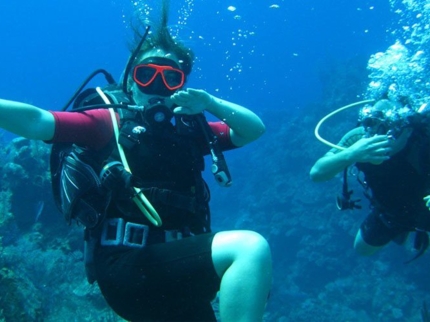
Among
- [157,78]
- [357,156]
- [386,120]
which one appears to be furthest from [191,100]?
[386,120]

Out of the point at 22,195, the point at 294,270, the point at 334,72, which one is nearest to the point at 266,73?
the point at 334,72

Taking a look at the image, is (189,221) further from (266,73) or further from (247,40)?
(266,73)

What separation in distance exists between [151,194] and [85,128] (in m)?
0.68

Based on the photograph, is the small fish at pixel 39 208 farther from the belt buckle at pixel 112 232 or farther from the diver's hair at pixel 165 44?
the belt buckle at pixel 112 232

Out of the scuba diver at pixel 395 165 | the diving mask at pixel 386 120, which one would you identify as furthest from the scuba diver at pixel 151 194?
the diving mask at pixel 386 120

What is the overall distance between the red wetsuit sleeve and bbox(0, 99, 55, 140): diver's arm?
0.06 metres

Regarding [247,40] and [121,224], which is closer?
[121,224]

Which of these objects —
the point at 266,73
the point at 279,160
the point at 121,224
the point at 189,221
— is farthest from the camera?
the point at 266,73

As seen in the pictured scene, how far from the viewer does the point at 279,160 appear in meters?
23.0

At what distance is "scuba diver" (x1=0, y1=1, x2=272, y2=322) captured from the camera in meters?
2.17

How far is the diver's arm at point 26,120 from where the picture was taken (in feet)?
7.28

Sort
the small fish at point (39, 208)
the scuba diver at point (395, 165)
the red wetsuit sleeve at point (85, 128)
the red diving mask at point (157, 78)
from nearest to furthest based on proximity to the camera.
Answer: the red wetsuit sleeve at point (85, 128)
the red diving mask at point (157, 78)
the scuba diver at point (395, 165)
the small fish at point (39, 208)

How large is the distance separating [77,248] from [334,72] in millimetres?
23046

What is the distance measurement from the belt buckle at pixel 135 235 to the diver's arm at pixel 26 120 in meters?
0.84
